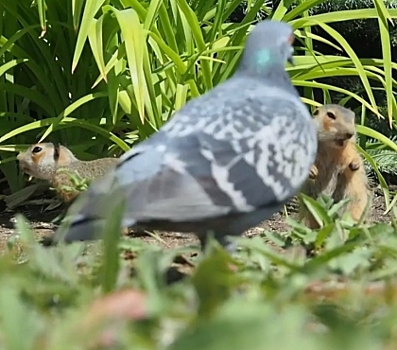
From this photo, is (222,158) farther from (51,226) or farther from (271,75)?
(51,226)

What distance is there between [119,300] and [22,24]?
384 centimetres

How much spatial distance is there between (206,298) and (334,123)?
2.75 metres

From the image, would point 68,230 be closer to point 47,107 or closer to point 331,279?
point 331,279

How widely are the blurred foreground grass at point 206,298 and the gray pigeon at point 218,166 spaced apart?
0.29 ft

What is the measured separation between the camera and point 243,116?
6.52ft

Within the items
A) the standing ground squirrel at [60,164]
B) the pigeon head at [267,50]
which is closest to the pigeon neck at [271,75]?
the pigeon head at [267,50]

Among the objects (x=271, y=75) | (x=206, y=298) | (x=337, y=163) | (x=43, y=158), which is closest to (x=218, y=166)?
(x=271, y=75)

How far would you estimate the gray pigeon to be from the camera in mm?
1710

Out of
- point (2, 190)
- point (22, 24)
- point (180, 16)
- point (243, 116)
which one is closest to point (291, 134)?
point (243, 116)

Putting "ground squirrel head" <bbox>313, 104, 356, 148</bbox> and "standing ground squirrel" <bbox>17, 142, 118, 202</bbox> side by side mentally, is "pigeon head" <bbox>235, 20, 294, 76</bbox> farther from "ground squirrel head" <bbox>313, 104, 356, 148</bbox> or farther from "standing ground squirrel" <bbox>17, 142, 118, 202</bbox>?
"standing ground squirrel" <bbox>17, 142, 118, 202</bbox>

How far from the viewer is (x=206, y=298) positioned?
102 cm

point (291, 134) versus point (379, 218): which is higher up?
point (291, 134)

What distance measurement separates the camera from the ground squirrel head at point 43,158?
435 cm

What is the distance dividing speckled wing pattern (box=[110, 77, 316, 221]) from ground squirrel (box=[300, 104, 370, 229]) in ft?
4.97
